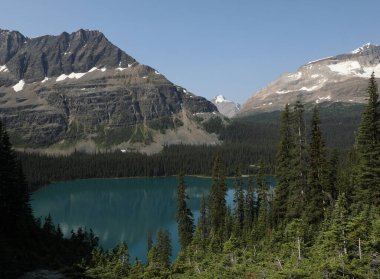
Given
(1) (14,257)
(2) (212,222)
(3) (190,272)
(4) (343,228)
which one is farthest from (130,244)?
(4) (343,228)

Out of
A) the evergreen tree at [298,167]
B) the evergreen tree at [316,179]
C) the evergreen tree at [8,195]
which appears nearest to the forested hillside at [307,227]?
the evergreen tree at [298,167]

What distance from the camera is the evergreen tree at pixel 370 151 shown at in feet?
134

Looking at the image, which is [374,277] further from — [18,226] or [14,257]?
[18,226]

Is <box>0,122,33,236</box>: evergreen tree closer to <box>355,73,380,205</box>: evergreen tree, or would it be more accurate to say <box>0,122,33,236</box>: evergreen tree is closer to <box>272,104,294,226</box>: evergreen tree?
<box>272,104,294,226</box>: evergreen tree

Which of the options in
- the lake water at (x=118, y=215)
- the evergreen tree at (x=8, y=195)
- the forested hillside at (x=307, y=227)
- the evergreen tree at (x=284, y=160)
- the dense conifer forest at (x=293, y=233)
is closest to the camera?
the forested hillside at (x=307, y=227)

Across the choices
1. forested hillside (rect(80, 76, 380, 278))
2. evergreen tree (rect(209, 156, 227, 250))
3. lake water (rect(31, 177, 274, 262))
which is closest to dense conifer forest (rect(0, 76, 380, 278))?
forested hillside (rect(80, 76, 380, 278))

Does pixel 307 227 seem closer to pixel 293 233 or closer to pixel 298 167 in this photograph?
pixel 293 233

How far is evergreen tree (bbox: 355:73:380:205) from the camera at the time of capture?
134 feet

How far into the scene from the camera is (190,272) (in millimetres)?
33188

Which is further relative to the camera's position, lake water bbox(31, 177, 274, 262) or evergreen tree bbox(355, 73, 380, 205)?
lake water bbox(31, 177, 274, 262)

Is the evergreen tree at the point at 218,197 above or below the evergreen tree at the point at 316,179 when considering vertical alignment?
below

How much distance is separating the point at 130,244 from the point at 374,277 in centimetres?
9444

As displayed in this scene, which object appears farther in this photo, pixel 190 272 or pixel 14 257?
pixel 14 257

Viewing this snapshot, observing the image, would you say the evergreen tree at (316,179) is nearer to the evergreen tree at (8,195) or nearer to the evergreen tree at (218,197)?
the evergreen tree at (218,197)
